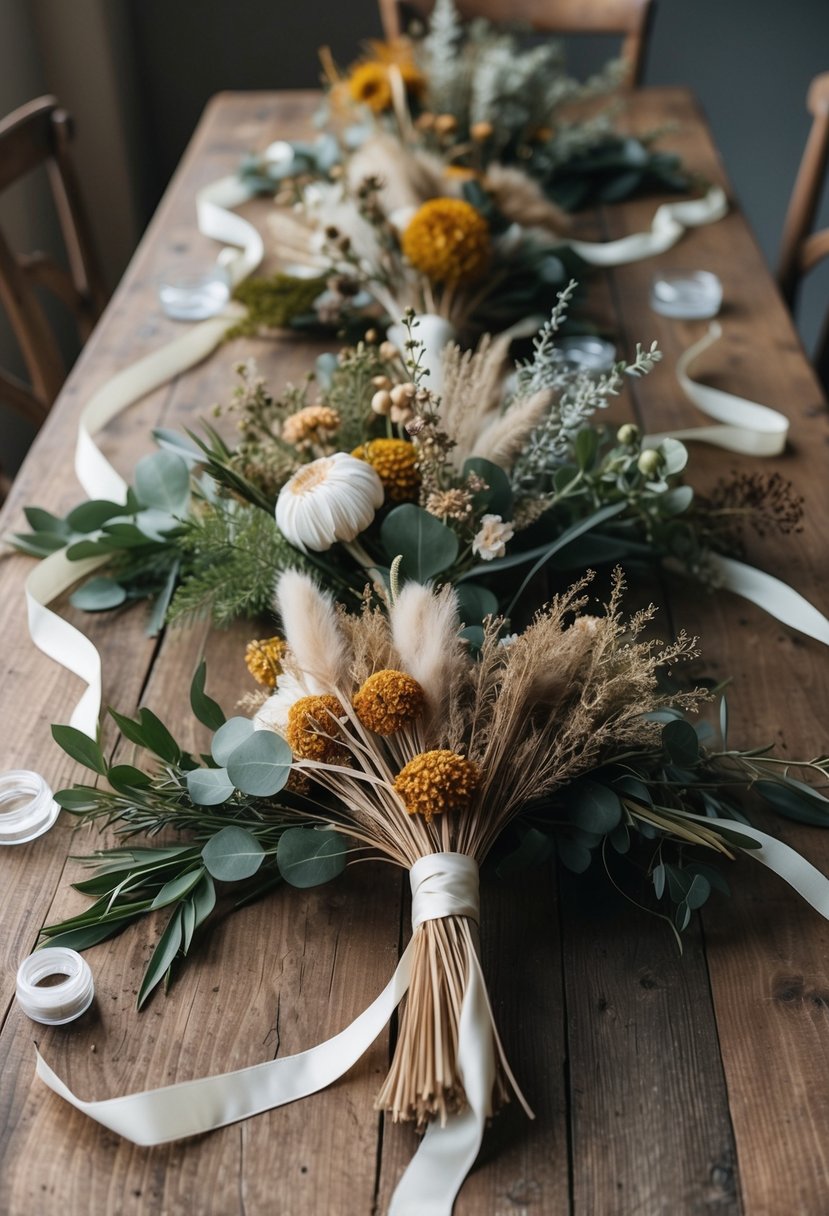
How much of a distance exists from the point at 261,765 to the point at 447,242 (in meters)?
0.92

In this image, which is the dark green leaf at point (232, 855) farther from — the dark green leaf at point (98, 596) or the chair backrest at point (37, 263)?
the chair backrest at point (37, 263)

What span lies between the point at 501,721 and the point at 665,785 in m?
0.16

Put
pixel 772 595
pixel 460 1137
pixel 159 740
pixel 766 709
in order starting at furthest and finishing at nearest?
pixel 772 595, pixel 766 709, pixel 159 740, pixel 460 1137

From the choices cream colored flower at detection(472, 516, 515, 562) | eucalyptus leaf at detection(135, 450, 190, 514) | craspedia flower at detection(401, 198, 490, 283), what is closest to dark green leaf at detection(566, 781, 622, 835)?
cream colored flower at detection(472, 516, 515, 562)

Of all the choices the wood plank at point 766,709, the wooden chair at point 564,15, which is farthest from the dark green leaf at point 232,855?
the wooden chair at point 564,15

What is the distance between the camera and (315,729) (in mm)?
873

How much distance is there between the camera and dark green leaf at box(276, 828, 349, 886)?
0.86 metres

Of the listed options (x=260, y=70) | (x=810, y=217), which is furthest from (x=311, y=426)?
(x=260, y=70)

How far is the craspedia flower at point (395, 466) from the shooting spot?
3.57 ft

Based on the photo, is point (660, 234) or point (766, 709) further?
point (660, 234)

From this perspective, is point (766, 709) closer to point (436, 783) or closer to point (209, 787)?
point (436, 783)

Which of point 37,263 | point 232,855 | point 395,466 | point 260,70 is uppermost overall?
point 395,466

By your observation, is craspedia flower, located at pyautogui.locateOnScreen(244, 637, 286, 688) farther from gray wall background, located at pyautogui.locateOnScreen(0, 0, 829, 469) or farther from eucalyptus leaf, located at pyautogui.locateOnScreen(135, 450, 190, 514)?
gray wall background, located at pyautogui.locateOnScreen(0, 0, 829, 469)

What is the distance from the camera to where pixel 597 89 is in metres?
2.27
